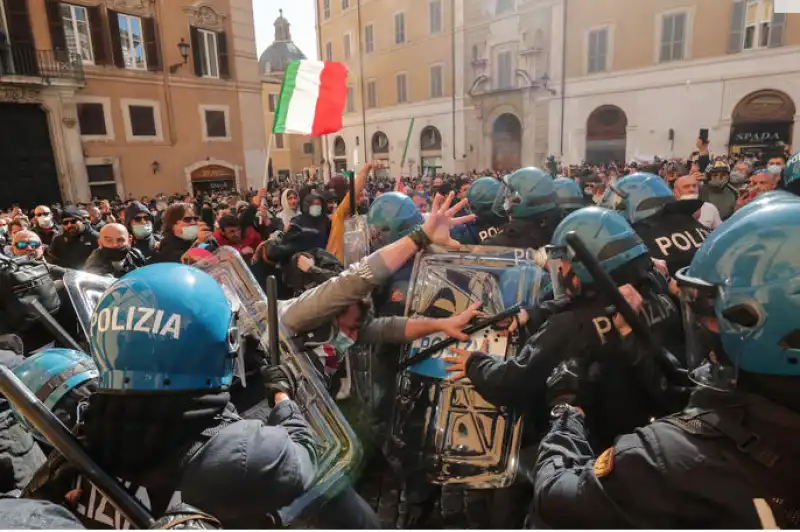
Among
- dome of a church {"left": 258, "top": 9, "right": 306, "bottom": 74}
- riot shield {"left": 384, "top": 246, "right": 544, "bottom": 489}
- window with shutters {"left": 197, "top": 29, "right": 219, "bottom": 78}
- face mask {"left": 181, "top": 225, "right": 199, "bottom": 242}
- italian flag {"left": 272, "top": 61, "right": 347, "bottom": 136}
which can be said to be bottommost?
riot shield {"left": 384, "top": 246, "right": 544, "bottom": 489}

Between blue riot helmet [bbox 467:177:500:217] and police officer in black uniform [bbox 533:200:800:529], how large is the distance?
3638 mm

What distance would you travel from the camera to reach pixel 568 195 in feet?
17.5

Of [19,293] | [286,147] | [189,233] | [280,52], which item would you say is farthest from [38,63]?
[280,52]

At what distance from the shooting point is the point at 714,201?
230 inches

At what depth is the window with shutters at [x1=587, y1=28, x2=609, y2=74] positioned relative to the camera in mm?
20834

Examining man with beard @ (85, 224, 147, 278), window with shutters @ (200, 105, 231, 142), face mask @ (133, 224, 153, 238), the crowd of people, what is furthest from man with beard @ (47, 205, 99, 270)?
window with shutters @ (200, 105, 231, 142)

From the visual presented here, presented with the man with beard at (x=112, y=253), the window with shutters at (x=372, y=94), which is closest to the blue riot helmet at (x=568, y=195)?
the man with beard at (x=112, y=253)

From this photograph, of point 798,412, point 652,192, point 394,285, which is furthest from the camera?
point 652,192

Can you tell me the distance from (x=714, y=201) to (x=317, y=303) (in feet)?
18.8

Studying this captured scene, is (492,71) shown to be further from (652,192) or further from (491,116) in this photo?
(652,192)

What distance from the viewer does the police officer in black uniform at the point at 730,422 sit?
1062mm

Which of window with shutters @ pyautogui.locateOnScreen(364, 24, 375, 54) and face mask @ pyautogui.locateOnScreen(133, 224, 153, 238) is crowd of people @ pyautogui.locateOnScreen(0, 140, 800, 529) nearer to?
face mask @ pyautogui.locateOnScreen(133, 224, 153, 238)

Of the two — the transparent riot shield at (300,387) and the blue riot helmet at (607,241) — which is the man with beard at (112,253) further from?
the blue riot helmet at (607,241)

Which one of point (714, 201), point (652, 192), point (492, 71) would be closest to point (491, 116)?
point (492, 71)
